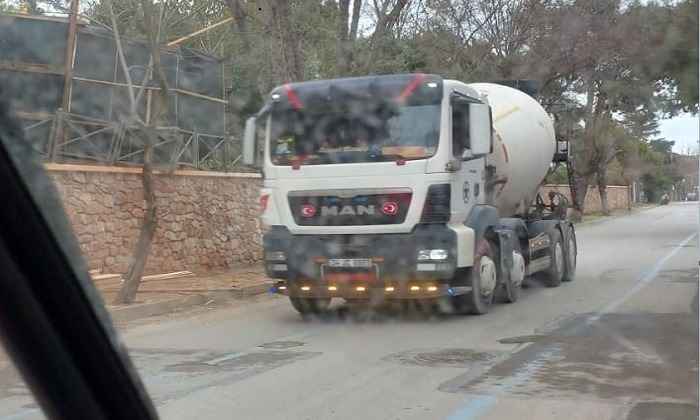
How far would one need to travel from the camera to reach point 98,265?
540 inches

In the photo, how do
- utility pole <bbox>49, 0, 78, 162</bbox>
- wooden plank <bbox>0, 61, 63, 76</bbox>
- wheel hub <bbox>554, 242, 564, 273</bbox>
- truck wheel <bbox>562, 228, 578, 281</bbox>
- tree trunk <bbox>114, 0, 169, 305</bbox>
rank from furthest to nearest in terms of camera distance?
Result: 1. truck wheel <bbox>562, 228, 578, 281</bbox>
2. wheel hub <bbox>554, 242, 564, 273</bbox>
3. tree trunk <bbox>114, 0, 169, 305</bbox>
4. utility pole <bbox>49, 0, 78, 162</bbox>
5. wooden plank <bbox>0, 61, 63, 76</bbox>

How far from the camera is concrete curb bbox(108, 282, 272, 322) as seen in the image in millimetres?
11523

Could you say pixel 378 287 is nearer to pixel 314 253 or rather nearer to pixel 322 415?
pixel 314 253

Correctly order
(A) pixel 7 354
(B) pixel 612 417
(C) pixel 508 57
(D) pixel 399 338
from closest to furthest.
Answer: (A) pixel 7 354 < (B) pixel 612 417 < (D) pixel 399 338 < (C) pixel 508 57

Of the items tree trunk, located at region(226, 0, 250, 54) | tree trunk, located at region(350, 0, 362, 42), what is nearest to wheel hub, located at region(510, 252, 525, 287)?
tree trunk, located at region(350, 0, 362, 42)

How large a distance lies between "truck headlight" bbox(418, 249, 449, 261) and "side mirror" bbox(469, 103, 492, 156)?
4.36ft

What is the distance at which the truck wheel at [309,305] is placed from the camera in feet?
38.1

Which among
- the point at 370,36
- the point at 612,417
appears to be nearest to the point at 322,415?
the point at 612,417

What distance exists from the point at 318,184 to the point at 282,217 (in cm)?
66

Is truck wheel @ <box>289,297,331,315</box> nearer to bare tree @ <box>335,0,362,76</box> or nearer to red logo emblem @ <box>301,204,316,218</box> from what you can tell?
red logo emblem @ <box>301,204,316,218</box>

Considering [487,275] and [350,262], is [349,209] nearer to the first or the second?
[350,262]

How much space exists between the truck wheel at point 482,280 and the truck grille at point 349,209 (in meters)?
1.39

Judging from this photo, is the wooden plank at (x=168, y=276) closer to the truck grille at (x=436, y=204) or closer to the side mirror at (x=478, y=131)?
the truck grille at (x=436, y=204)

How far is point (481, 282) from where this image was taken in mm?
11367
